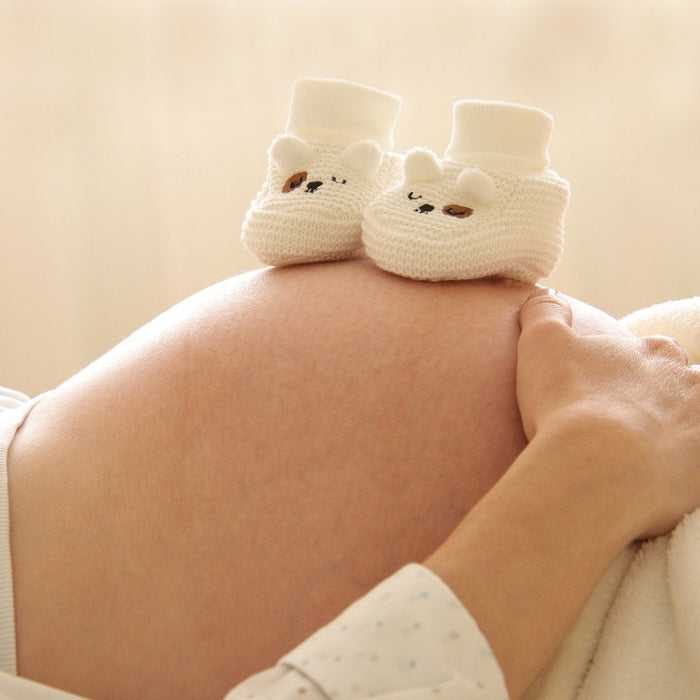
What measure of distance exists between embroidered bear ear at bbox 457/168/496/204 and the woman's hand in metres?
0.12

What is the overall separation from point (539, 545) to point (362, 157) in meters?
0.46

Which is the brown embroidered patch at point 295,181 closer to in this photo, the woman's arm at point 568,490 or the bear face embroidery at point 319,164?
the bear face embroidery at point 319,164

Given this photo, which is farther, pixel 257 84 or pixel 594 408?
pixel 257 84

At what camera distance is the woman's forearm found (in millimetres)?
495

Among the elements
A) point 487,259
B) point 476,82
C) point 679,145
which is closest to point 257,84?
point 476,82

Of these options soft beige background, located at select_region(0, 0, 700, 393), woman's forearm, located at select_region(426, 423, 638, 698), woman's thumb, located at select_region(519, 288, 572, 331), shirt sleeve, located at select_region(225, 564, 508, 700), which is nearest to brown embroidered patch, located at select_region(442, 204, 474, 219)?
woman's thumb, located at select_region(519, 288, 572, 331)

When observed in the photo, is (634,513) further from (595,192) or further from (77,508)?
(595,192)

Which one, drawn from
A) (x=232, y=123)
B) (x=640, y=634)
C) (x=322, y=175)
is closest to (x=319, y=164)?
(x=322, y=175)

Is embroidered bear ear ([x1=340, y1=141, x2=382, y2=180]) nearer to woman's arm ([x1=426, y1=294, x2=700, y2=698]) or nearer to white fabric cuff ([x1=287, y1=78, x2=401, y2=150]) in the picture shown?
white fabric cuff ([x1=287, y1=78, x2=401, y2=150])

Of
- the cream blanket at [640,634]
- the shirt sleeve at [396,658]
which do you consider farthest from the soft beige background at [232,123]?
the shirt sleeve at [396,658]

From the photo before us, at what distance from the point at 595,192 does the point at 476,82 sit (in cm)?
32

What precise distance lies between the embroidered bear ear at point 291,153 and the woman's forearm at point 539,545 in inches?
16.3

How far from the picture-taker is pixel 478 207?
0.79 metres

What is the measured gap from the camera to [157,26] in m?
1.62
